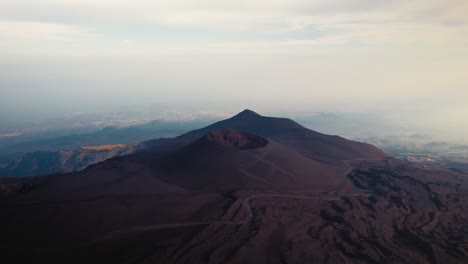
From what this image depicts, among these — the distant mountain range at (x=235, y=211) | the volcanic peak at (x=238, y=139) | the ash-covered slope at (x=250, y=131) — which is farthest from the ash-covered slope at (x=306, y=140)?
the volcanic peak at (x=238, y=139)

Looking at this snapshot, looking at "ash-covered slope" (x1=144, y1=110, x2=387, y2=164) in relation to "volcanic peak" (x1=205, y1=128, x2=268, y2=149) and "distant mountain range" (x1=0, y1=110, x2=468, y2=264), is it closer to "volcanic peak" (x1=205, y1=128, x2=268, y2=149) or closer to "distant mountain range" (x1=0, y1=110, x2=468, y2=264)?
"distant mountain range" (x1=0, y1=110, x2=468, y2=264)

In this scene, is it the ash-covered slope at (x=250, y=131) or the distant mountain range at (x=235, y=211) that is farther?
the ash-covered slope at (x=250, y=131)

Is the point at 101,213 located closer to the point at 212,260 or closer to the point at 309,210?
the point at 212,260

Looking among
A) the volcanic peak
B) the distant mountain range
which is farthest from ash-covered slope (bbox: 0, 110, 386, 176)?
the volcanic peak

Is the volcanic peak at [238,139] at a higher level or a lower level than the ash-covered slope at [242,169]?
higher

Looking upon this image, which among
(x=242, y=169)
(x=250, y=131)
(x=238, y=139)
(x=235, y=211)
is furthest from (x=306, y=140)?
(x=235, y=211)

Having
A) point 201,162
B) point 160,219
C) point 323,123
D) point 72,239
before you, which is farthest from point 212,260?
point 323,123

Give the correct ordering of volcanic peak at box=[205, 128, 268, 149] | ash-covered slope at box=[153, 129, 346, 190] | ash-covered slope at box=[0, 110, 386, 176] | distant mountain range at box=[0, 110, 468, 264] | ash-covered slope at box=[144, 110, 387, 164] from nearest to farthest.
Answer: distant mountain range at box=[0, 110, 468, 264], ash-covered slope at box=[153, 129, 346, 190], volcanic peak at box=[205, 128, 268, 149], ash-covered slope at box=[144, 110, 387, 164], ash-covered slope at box=[0, 110, 386, 176]

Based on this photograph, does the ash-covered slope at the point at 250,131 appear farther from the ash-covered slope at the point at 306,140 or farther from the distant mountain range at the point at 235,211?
the distant mountain range at the point at 235,211
